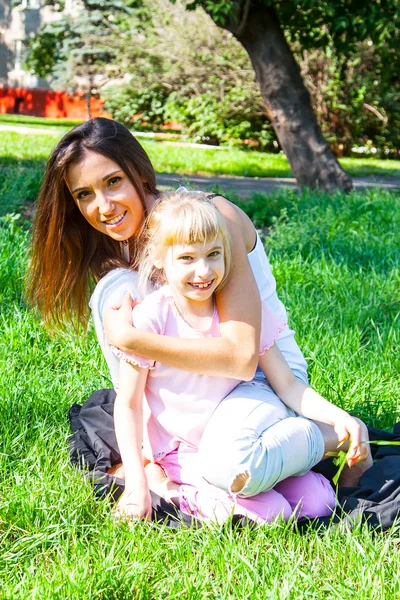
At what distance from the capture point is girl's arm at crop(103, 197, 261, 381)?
2381 millimetres

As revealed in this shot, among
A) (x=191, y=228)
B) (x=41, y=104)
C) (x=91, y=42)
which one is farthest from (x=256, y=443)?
(x=41, y=104)

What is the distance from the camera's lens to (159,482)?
8.41 feet

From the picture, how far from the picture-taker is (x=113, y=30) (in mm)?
20656

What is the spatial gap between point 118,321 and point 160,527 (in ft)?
2.02

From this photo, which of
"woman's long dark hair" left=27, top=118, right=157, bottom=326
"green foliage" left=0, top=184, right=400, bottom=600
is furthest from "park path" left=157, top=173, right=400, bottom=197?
"woman's long dark hair" left=27, top=118, right=157, bottom=326

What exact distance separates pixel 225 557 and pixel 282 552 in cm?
16

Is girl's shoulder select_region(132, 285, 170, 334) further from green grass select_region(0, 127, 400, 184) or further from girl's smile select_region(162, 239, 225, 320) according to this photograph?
green grass select_region(0, 127, 400, 184)

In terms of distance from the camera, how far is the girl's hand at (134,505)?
2.29 m

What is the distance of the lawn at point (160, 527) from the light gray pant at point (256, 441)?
16 centimetres

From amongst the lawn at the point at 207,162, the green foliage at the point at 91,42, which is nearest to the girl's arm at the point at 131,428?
the lawn at the point at 207,162

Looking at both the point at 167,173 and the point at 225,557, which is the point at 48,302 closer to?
the point at 225,557

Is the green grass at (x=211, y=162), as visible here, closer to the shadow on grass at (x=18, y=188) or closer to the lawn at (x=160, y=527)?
the shadow on grass at (x=18, y=188)

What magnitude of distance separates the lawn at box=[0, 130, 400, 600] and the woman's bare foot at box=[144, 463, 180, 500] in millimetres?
198

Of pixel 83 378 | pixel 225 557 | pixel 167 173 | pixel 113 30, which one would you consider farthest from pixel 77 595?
pixel 113 30
